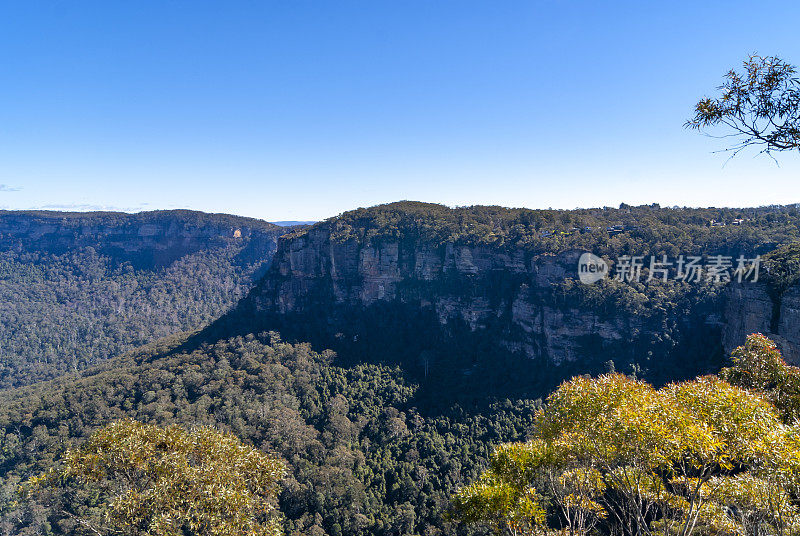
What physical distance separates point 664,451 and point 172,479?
10.5m

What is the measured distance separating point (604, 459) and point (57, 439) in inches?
2076

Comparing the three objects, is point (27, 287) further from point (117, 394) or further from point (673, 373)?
point (673, 373)

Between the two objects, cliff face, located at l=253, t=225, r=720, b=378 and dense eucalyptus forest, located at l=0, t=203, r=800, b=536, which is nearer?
dense eucalyptus forest, located at l=0, t=203, r=800, b=536

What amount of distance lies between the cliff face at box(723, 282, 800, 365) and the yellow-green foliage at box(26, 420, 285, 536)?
4130 cm

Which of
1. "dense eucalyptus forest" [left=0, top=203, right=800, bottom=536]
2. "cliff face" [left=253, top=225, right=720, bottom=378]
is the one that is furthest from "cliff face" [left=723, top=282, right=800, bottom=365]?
"cliff face" [left=253, top=225, right=720, bottom=378]

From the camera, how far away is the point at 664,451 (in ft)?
24.0

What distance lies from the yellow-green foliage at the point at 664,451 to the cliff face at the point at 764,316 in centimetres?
2950

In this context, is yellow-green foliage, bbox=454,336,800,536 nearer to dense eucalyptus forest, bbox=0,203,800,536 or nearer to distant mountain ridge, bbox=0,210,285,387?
dense eucalyptus forest, bbox=0,203,800,536

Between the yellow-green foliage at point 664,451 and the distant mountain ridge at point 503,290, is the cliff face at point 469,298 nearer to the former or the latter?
the distant mountain ridge at point 503,290

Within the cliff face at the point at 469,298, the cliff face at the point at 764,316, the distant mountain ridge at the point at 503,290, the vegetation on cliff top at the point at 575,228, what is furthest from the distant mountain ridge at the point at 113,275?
the cliff face at the point at 764,316

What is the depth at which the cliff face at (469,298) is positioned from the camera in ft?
147

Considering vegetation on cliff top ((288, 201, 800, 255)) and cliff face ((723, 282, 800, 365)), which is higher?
vegetation on cliff top ((288, 201, 800, 255))

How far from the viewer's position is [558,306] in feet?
159

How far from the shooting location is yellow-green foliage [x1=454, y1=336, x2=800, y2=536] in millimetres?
6496
